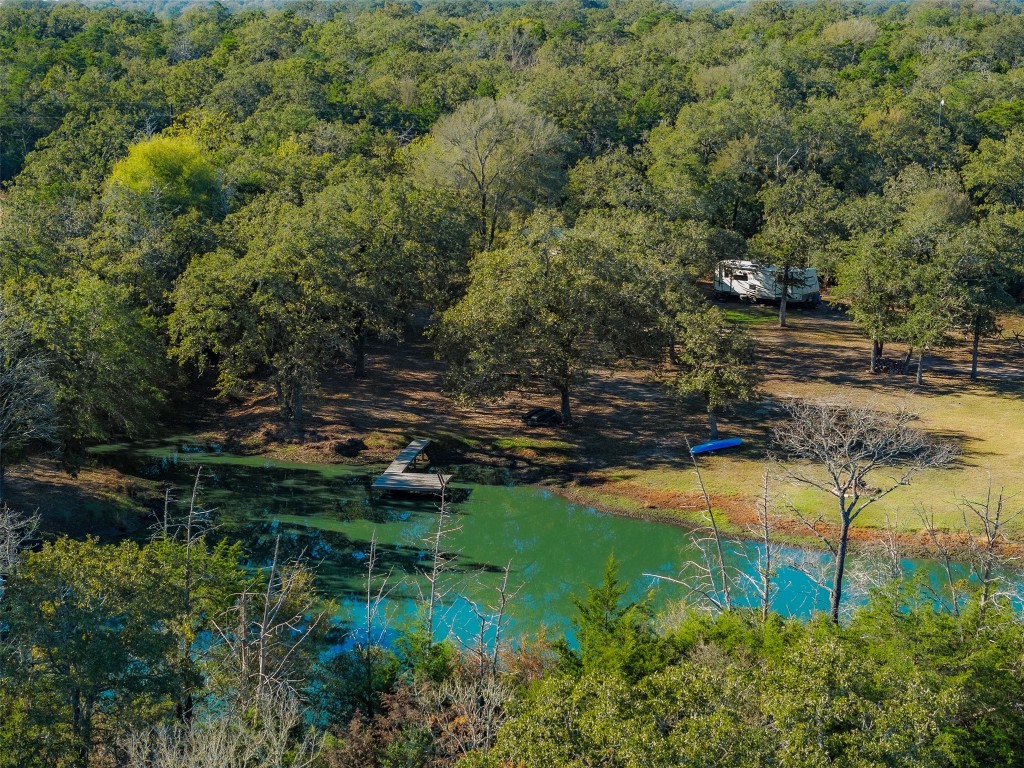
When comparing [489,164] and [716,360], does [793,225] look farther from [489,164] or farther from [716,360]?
[716,360]

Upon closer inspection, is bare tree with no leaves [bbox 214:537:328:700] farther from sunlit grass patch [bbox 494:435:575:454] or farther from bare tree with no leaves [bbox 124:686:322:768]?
sunlit grass patch [bbox 494:435:575:454]

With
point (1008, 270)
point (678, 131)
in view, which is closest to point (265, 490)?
point (1008, 270)

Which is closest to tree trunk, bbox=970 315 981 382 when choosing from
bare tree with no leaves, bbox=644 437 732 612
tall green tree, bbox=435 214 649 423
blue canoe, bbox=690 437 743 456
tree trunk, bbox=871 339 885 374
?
tree trunk, bbox=871 339 885 374

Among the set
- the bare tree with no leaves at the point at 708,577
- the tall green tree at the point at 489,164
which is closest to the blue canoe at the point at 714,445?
the bare tree with no leaves at the point at 708,577

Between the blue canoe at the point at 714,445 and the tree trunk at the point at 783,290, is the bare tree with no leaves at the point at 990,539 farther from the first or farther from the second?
the tree trunk at the point at 783,290

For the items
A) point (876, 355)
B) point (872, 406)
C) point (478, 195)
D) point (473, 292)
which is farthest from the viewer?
point (478, 195)

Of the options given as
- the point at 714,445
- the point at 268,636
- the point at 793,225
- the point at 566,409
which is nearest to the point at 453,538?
the point at 566,409

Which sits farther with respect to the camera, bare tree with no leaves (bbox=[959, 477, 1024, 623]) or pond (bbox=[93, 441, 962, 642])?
pond (bbox=[93, 441, 962, 642])

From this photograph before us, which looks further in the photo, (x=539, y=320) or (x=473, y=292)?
(x=473, y=292)
